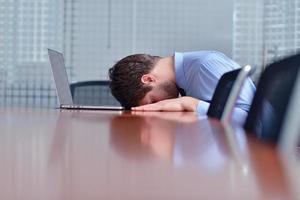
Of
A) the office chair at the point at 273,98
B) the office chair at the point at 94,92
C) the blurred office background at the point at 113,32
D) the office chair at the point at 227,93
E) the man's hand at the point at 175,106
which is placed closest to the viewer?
the office chair at the point at 273,98

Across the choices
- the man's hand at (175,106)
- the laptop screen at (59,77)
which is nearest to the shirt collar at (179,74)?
the man's hand at (175,106)

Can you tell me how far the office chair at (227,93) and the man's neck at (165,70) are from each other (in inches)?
9.1

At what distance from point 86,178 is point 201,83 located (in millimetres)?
1674

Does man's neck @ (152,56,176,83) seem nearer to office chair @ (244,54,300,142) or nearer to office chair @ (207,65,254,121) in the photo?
office chair @ (207,65,254,121)

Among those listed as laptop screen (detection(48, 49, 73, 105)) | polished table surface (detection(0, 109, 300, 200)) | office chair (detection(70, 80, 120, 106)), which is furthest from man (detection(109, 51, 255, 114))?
polished table surface (detection(0, 109, 300, 200))

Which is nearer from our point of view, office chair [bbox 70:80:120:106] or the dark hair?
the dark hair

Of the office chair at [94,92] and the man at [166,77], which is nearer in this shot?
the man at [166,77]

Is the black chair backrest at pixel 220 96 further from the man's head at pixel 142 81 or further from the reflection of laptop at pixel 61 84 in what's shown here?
the reflection of laptop at pixel 61 84

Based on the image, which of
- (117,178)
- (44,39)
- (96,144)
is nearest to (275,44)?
(44,39)

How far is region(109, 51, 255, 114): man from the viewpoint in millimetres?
1982

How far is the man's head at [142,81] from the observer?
2018 mm

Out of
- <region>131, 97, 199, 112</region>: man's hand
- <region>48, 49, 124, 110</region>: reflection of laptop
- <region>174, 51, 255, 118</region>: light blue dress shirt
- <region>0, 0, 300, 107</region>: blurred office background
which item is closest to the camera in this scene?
<region>131, 97, 199, 112</region>: man's hand

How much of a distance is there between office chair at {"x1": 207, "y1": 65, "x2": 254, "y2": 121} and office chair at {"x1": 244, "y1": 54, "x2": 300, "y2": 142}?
157 millimetres

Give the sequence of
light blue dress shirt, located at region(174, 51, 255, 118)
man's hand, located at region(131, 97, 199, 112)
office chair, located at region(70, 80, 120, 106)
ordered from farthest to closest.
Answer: office chair, located at region(70, 80, 120, 106) < light blue dress shirt, located at region(174, 51, 255, 118) < man's hand, located at region(131, 97, 199, 112)
